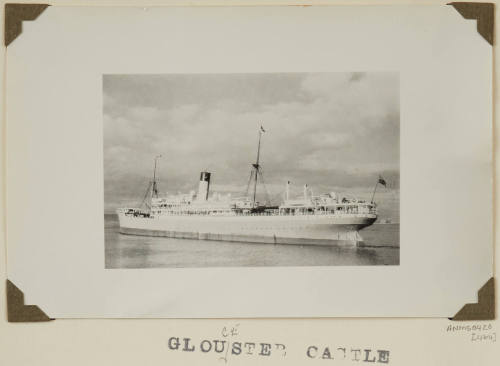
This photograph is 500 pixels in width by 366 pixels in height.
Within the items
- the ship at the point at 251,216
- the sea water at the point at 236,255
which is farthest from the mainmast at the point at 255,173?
the sea water at the point at 236,255

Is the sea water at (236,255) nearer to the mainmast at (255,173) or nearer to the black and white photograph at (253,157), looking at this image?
the black and white photograph at (253,157)

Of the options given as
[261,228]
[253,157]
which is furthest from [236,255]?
[253,157]

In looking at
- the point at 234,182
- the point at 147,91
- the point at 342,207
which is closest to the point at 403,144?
the point at 342,207

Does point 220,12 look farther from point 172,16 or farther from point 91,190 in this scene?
point 91,190

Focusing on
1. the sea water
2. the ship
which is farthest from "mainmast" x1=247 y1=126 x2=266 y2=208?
the sea water

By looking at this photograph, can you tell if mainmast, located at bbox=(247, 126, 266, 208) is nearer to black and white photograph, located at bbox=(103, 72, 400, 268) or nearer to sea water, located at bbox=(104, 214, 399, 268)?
black and white photograph, located at bbox=(103, 72, 400, 268)

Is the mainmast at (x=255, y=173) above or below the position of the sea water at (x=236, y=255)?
above

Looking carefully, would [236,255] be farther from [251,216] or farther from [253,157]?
[253,157]
